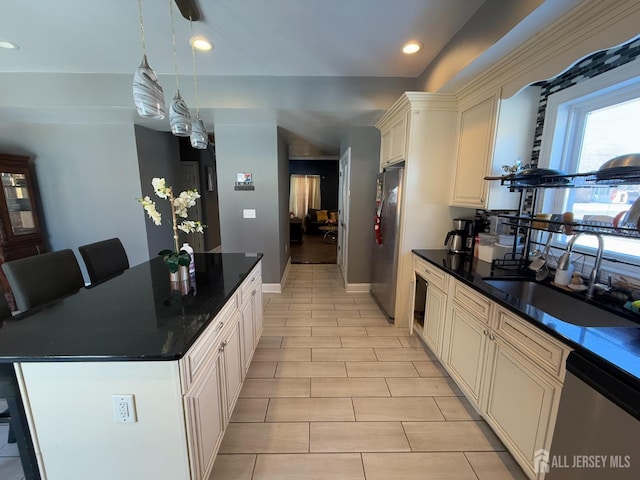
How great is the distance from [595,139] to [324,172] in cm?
781

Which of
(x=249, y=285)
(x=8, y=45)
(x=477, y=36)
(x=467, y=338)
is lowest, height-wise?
(x=467, y=338)

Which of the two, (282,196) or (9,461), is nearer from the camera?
(9,461)

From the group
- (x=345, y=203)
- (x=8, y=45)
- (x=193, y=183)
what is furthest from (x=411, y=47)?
(x=193, y=183)

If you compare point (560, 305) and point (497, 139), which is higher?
point (497, 139)

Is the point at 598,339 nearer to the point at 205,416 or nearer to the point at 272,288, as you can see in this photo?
the point at 205,416

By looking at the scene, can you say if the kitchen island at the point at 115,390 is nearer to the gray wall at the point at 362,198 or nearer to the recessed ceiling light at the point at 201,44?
the recessed ceiling light at the point at 201,44

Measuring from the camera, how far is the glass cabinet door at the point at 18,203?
126 inches

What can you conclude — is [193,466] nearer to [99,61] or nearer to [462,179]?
[462,179]

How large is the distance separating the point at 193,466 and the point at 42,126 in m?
4.83

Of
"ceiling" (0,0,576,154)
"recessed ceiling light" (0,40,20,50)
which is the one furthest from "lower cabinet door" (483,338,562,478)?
"recessed ceiling light" (0,40,20,50)

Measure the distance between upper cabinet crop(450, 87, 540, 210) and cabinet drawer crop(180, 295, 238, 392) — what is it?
2.10m

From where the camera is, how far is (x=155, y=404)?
38.5 inches

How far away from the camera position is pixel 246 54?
2.41m

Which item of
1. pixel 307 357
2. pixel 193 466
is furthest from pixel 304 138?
pixel 193 466
